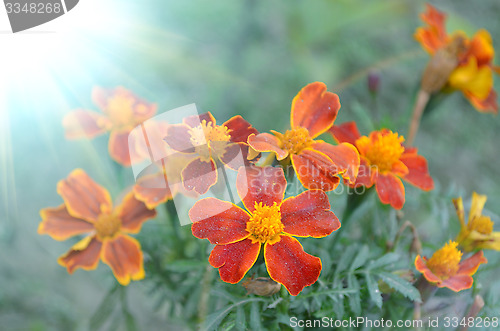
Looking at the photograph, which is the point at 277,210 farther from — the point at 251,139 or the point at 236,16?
the point at 236,16

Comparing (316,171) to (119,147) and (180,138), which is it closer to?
(180,138)

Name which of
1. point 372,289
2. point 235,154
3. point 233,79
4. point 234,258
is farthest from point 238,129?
point 233,79

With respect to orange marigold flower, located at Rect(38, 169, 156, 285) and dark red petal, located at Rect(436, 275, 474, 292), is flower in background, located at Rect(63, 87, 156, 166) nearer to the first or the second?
orange marigold flower, located at Rect(38, 169, 156, 285)

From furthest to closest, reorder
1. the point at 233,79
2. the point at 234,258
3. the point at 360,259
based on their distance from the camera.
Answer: the point at 233,79, the point at 360,259, the point at 234,258

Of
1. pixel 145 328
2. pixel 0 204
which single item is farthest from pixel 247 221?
pixel 0 204

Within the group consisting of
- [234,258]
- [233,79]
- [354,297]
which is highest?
[234,258]

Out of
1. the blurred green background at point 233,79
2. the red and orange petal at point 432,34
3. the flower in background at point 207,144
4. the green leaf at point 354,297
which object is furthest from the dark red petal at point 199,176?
the blurred green background at point 233,79
